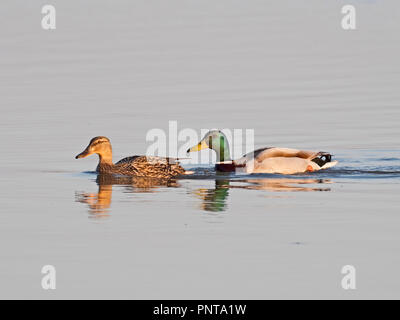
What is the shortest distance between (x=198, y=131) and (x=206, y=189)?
3904 mm

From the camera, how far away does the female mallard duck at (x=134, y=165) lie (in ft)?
52.2

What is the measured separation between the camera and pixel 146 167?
15.9 m

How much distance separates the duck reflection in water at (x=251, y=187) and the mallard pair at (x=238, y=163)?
402mm

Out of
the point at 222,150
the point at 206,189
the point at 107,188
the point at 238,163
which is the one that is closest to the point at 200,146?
the point at 222,150

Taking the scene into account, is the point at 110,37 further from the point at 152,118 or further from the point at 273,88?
the point at 152,118

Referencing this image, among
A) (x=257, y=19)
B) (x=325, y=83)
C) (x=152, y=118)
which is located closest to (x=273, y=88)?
(x=325, y=83)

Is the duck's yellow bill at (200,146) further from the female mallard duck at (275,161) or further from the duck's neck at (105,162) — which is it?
the duck's neck at (105,162)

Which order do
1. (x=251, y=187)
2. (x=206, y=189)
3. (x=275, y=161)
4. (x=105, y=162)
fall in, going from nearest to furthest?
(x=206, y=189), (x=251, y=187), (x=275, y=161), (x=105, y=162)

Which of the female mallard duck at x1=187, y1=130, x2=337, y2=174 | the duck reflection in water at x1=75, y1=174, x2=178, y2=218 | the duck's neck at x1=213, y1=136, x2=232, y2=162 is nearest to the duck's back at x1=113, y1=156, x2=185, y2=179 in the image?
the duck reflection in water at x1=75, y1=174, x2=178, y2=218

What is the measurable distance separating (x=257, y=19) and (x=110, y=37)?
220 inches

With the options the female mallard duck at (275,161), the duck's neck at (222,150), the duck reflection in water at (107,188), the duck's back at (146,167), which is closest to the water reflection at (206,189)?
the duck reflection in water at (107,188)

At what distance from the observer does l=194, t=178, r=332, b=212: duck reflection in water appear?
13.3 m

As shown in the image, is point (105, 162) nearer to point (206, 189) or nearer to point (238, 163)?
point (238, 163)

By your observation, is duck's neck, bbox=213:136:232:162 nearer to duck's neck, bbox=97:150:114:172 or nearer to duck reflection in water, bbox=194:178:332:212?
duck reflection in water, bbox=194:178:332:212
